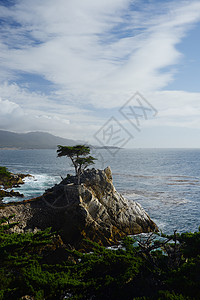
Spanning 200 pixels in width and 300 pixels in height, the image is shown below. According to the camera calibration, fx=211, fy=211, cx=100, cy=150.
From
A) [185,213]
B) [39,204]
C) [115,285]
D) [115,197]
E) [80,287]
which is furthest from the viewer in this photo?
[185,213]

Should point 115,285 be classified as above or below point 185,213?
above

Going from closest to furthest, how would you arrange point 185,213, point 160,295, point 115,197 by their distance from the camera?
point 160,295 → point 115,197 → point 185,213

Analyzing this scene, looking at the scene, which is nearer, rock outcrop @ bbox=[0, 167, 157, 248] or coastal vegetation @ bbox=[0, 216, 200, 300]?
coastal vegetation @ bbox=[0, 216, 200, 300]

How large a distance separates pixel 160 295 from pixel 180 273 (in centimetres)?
147

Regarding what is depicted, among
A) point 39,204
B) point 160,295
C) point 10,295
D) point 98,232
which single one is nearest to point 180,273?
point 160,295

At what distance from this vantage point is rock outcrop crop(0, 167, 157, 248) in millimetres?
18656

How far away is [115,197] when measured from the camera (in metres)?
22.8

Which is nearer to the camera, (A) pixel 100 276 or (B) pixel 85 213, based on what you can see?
(A) pixel 100 276

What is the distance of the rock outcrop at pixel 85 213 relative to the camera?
18.7 metres

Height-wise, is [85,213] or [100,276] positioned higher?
[100,276]

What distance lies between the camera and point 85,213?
62.7 feet

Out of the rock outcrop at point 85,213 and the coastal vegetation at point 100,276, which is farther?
the rock outcrop at point 85,213

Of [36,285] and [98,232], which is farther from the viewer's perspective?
[98,232]

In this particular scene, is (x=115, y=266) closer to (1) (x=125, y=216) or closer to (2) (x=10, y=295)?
(2) (x=10, y=295)
